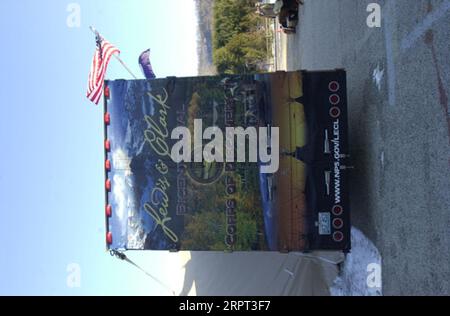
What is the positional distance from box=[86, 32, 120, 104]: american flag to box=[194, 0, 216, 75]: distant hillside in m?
29.4

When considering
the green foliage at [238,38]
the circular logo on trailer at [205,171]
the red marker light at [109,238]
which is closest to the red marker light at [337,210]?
the circular logo on trailer at [205,171]

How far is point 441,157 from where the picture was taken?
4711 millimetres

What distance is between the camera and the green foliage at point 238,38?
22938mm

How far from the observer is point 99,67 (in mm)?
9297

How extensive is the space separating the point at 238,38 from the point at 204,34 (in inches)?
788

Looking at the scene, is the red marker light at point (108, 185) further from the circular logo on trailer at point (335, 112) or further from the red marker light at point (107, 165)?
the circular logo on trailer at point (335, 112)

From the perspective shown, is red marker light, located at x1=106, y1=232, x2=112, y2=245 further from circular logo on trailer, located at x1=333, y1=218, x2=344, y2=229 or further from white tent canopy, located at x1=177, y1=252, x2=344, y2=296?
circular logo on trailer, located at x1=333, y1=218, x2=344, y2=229

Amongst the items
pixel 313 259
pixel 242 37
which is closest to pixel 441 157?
pixel 313 259

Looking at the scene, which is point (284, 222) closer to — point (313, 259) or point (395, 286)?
point (395, 286)

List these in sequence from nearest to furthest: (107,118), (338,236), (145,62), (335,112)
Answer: (338,236), (335,112), (107,118), (145,62)

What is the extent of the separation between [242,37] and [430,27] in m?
19.6

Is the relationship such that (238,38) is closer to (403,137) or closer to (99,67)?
(99,67)

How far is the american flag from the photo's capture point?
29.1 ft

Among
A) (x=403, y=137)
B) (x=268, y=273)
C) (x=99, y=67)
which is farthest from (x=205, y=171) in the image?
(x=99, y=67)
